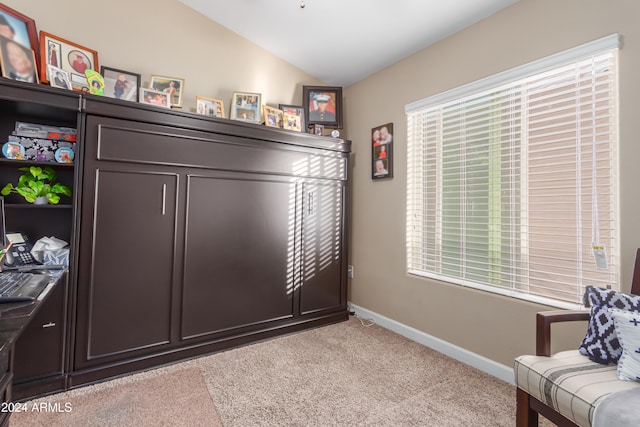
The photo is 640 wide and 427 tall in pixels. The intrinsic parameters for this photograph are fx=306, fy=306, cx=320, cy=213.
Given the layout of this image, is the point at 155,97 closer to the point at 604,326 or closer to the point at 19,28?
the point at 19,28

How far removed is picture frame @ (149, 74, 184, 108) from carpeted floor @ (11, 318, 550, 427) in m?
Result: 2.00

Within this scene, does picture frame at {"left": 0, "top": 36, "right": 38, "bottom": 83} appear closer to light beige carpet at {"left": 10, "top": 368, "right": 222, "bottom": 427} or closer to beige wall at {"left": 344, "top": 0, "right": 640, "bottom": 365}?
light beige carpet at {"left": 10, "top": 368, "right": 222, "bottom": 427}

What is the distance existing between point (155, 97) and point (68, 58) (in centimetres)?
55

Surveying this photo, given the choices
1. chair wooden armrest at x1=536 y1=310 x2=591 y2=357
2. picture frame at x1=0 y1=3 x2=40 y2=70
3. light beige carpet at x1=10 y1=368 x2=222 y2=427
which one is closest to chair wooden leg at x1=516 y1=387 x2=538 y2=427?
chair wooden armrest at x1=536 y1=310 x2=591 y2=357

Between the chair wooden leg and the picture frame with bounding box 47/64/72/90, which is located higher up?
the picture frame with bounding box 47/64/72/90

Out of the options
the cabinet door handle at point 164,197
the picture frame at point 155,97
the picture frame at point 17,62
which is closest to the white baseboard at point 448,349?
the cabinet door handle at point 164,197

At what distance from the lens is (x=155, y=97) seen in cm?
231

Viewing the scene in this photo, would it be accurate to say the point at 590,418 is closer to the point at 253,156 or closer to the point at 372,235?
the point at 372,235

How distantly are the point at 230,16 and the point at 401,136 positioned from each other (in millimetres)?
1818

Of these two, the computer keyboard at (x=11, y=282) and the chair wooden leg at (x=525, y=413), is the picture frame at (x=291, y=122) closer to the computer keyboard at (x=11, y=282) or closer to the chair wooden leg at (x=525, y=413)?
the computer keyboard at (x=11, y=282)

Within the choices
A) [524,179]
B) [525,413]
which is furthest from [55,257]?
[524,179]

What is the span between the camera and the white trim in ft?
5.42

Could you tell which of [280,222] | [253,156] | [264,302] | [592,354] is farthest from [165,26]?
[592,354]

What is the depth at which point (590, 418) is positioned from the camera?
3.41 ft
